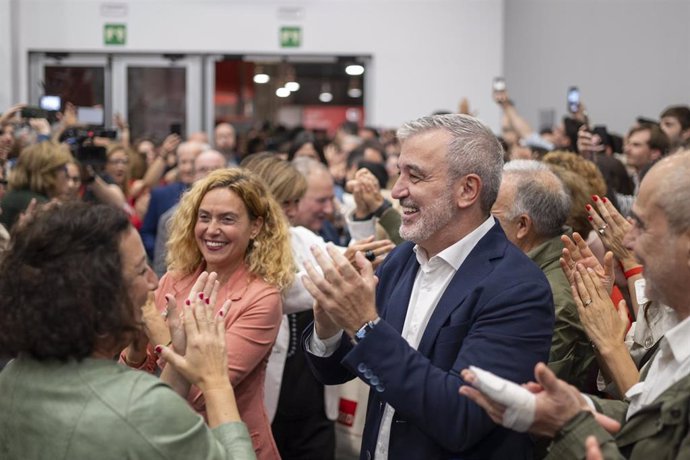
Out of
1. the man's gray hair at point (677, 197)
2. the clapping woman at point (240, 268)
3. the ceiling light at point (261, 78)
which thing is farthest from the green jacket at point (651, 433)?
the ceiling light at point (261, 78)

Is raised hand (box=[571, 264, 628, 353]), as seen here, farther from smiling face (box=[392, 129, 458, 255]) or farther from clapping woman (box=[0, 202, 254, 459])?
clapping woman (box=[0, 202, 254, 459])

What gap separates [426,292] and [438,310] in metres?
0.14

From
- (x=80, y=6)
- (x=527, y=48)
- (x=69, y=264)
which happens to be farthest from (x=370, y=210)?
(x=80, y=6)

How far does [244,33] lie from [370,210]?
9.26 metres

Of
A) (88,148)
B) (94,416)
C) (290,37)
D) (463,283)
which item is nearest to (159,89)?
(290,37)

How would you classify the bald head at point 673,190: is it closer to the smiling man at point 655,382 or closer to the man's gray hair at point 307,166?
the smiling man at point 655,382

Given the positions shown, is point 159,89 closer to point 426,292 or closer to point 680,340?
point 426,292

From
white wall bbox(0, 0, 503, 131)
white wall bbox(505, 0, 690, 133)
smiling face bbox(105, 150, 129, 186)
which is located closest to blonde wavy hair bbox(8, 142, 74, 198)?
smiling face bbox(105, 150, 129, 186)

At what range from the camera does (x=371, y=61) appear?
13.7 m

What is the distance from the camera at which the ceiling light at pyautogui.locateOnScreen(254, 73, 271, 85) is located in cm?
1662

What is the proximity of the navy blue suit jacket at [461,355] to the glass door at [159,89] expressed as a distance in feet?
37.5

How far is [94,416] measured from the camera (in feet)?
6.46

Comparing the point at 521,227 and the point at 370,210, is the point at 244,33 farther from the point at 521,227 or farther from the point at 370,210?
the point at 521,227

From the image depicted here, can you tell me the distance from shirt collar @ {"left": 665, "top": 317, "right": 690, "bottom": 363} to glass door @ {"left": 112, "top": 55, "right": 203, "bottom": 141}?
11.9m
